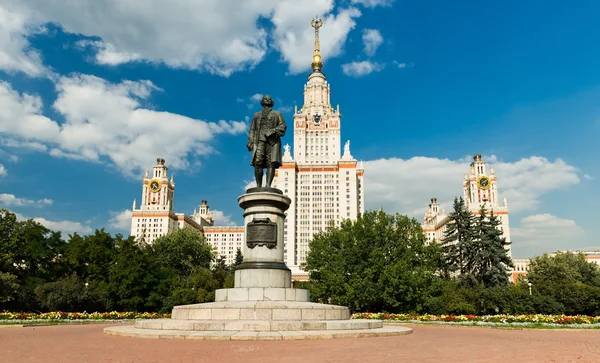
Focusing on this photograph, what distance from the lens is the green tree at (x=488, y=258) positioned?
39438mm

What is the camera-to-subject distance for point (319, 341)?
36.6 ft

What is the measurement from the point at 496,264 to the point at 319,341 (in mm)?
34131

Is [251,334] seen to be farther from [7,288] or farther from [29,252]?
[29,252]

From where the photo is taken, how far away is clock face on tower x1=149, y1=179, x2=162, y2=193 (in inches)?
5866

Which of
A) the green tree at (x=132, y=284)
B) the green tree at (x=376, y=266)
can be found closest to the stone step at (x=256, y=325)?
the green tree at (x=376, y=266)

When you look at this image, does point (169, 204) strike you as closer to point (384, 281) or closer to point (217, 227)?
point (217, 227)

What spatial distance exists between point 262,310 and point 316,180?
4663 inches

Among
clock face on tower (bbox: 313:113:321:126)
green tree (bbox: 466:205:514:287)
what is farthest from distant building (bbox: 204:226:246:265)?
green tree (bbox: 466:205:514:287)

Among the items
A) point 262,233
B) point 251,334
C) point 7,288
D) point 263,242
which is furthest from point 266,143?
point 7,288

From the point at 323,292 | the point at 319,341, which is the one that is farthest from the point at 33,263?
the point at 319,341

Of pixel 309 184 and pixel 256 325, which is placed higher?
pixel 309 184

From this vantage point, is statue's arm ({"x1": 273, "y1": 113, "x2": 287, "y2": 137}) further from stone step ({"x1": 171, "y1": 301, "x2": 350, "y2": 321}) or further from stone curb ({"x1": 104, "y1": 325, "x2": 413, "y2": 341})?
stone curb ({"x1": 104, "y1": 325, "x2": 413, "y2": 341})

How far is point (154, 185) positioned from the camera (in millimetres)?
149250

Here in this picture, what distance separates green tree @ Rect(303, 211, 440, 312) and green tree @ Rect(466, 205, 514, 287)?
771 cm
